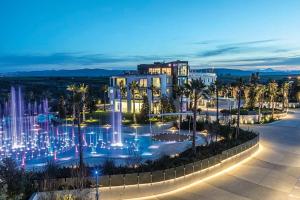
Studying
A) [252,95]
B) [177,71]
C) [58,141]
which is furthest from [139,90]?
[58,141]

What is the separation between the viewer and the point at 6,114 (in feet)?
213

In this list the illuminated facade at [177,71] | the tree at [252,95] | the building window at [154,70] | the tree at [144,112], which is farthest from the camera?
the building window at [154,70]

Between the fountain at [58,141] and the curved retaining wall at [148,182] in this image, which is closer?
the curved retaining wall at [148,182]

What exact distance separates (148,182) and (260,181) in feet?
27.0

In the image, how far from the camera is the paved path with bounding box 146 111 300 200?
22422mm

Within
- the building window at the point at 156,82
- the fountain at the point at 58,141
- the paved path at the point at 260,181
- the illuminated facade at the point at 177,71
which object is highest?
the illuminated facade at the point at 177,71

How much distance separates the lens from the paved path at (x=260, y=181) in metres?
22.4

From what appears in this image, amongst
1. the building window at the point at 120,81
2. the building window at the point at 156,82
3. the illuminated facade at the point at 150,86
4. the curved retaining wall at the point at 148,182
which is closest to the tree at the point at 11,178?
the curved retaining wall at the point at 148,182

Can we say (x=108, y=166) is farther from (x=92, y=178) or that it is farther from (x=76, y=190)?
(x=76, y=190)

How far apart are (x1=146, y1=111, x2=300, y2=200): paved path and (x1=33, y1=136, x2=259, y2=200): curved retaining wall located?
1.74 feet

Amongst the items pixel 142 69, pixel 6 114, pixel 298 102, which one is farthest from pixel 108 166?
pixel 298 102

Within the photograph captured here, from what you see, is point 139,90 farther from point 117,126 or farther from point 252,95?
point 252,95

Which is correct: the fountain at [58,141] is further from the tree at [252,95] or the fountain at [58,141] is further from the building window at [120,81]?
the tree at [252,95]

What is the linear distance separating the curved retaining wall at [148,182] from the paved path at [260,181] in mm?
530
